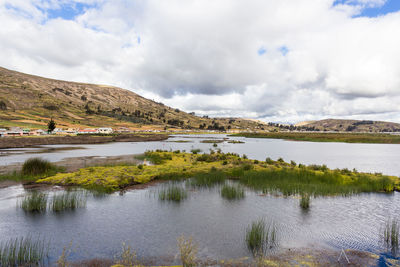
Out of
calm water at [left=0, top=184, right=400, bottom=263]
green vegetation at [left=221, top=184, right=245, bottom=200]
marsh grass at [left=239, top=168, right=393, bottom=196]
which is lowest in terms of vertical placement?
calm water at [left=0, top=184, right=400, bottom=263]

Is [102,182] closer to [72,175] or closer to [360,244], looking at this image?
[72,175]

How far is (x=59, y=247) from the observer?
11.1 m

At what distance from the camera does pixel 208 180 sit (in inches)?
950

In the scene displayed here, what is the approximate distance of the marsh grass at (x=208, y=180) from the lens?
2335 centimetres

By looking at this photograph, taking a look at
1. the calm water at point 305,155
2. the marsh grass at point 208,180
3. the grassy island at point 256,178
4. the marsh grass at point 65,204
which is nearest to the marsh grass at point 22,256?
the marsh grass at point 65,204

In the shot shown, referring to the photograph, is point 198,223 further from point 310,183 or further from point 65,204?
point 310,183

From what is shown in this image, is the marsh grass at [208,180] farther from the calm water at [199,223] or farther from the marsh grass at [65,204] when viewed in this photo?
the marsh grass at [65,204]

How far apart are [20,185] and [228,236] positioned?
68.5ft

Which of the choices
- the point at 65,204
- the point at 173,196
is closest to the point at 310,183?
the point at 173,196

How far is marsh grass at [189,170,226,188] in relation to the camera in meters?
23.4

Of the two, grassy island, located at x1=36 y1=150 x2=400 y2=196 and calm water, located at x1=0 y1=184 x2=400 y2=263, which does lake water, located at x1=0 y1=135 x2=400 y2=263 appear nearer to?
calm water, located at x1=0 y1=184 x2=400 y2=263

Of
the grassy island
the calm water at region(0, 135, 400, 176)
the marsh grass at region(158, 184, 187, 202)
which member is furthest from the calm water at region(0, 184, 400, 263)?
the calm water at region(0, 135, 400, 176)

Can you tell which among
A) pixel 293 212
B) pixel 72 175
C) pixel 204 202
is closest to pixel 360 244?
pixel 293 212

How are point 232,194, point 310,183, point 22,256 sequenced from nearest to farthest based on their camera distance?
point 22,256, point 232,194, point 310,183
